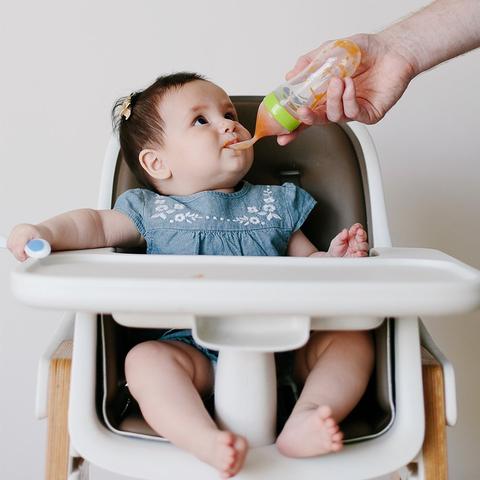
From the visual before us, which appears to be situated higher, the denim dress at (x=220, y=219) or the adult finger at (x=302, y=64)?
the adult finger at (x=302, y=64)

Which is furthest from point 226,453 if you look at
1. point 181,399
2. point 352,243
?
point 352,243

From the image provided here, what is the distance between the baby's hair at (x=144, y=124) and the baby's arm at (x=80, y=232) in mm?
124

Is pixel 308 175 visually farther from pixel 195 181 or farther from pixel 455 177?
pixel 455 177

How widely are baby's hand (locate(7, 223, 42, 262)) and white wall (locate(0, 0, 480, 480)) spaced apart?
714mm

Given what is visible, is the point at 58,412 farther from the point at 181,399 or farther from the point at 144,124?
the point at 144,124

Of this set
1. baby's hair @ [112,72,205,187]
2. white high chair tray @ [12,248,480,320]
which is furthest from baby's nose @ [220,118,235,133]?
white high chair tray @ [12,248,480,320]

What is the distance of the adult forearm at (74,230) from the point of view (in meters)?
0.91

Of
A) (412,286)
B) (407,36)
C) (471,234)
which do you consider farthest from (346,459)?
(471,234)

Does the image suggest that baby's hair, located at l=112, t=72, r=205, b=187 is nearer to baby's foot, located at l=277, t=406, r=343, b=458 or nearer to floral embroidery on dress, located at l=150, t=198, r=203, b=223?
floral embroidery on dress, located at l=150, t=198, r=203, b=223

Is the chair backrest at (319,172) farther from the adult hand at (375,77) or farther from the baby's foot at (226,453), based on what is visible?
the baby's foot at (226,453)

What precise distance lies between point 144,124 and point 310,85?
0.30 meters

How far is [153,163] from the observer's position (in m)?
1.15

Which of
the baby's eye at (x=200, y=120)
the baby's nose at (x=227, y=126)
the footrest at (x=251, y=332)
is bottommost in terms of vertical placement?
the footrest at (x=251, y=332)

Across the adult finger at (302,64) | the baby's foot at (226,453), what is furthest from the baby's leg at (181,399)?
the adult finger at (302,64)
